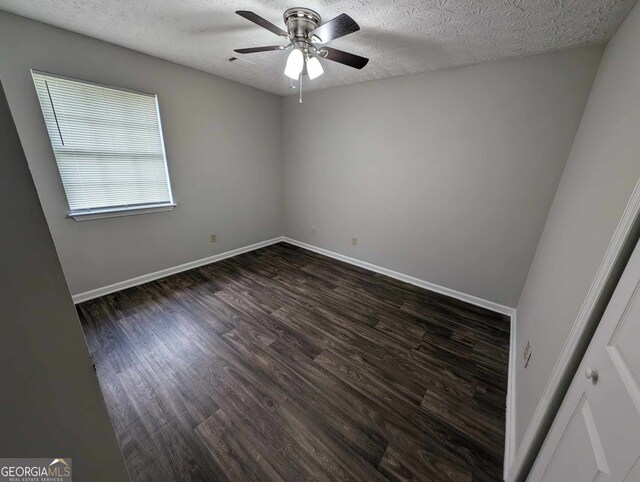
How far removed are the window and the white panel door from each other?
357cm

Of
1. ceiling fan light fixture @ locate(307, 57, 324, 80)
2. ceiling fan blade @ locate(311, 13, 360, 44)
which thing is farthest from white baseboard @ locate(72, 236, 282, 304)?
ceiling fan blade @ locate(311, 13, 360, 44)

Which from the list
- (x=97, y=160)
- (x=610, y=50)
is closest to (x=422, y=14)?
(x=610, y=50)

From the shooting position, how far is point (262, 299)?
2.68 m

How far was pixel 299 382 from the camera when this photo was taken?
67.6 inches

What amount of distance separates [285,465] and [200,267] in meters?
2.71

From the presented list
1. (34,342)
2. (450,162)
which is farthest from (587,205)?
(34,342)

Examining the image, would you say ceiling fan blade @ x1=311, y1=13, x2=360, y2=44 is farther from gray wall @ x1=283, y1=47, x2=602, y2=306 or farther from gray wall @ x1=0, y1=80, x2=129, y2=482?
gray wall @ x1=283, y1=47, x2=602, y2=306

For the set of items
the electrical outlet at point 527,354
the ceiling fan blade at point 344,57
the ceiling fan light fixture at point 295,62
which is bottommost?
the electrical outlet at point 527,354

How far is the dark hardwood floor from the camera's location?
1.29m

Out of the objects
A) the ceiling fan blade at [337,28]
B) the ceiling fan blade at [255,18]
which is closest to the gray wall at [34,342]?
the ceiling fan blade at [255,18]

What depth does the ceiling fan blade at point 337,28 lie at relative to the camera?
4.25ft

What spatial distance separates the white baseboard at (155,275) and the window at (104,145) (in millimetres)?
784

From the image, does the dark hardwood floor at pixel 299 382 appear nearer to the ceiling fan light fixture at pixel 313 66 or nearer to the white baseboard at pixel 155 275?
the white baseboard at pixel 155 275

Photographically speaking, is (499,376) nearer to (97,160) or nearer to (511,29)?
(511,29)
